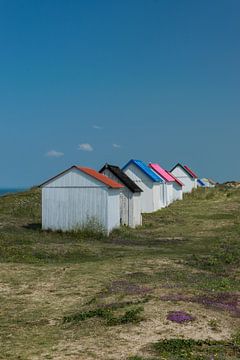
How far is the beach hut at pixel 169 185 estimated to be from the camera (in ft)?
196

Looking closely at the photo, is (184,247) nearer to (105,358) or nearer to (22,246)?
(22,246)

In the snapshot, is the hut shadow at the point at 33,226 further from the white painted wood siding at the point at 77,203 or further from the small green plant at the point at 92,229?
the small green plant at the point at 92,229

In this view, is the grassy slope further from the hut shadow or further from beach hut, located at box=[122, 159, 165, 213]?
beach hut, located at box=[122, 159, 165, 213]

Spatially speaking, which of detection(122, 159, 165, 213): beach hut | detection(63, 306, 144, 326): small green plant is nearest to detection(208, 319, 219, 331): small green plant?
detection(63, 306, 144, 326): small green plant

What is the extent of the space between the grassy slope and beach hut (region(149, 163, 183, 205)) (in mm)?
29712

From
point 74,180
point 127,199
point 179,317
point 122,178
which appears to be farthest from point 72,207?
point 179,317

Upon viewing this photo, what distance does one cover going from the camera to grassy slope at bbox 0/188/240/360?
34.0ft

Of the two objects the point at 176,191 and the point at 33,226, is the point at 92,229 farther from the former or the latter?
the point at 176,191

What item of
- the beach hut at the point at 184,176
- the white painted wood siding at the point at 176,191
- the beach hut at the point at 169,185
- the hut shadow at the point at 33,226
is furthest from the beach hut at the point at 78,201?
the beach hut at the point at 184,176

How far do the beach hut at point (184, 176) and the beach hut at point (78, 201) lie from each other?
4820 centimetres

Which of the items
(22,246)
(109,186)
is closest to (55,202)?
(109,186)

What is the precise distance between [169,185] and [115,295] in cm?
4758

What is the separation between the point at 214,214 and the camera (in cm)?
4528

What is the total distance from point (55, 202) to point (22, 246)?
300 inches
